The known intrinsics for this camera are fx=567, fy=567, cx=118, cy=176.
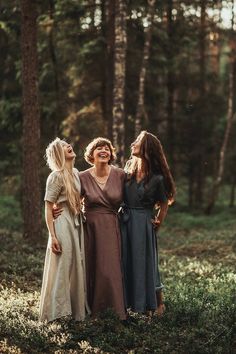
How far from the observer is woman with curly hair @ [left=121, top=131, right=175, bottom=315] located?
8219mm

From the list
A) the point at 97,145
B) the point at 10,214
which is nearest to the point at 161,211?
the point at 97,145

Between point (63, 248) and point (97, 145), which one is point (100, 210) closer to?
point (63, 248)

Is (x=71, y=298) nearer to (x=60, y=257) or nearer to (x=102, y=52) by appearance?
(x=60, y=257)

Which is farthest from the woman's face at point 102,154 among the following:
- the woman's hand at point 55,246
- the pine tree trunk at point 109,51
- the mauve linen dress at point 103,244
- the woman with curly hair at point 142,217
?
the pine tree trunk at point 109,51

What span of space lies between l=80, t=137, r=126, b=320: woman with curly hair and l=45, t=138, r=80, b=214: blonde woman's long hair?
232 mm

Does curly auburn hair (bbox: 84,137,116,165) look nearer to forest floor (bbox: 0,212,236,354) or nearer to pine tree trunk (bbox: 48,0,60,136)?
forest floor (bbox: 0,212,236,354)

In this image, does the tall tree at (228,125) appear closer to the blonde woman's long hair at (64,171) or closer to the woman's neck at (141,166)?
the woman's neck at (141,166)

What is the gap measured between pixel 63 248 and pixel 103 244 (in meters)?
0.58

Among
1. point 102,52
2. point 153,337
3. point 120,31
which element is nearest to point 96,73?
point 102,52

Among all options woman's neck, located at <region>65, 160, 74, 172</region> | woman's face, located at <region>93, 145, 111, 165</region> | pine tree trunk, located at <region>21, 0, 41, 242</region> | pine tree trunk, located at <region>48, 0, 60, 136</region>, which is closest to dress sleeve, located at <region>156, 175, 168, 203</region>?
woman's face, located at <region>93, 145, 111, 165</region>

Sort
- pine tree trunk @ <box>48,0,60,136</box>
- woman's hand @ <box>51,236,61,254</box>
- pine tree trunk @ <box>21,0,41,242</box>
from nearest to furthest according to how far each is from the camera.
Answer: woman's hand @ <box>51,236,61,254</box>, pine tree trunk @ <box>21,0,41,242</box>, pine tree trunk @ <box>48,0,60,136</box>

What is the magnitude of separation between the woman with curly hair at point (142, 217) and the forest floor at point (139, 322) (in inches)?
15.5

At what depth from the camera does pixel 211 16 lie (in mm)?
31281

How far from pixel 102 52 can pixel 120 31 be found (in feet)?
20.9
